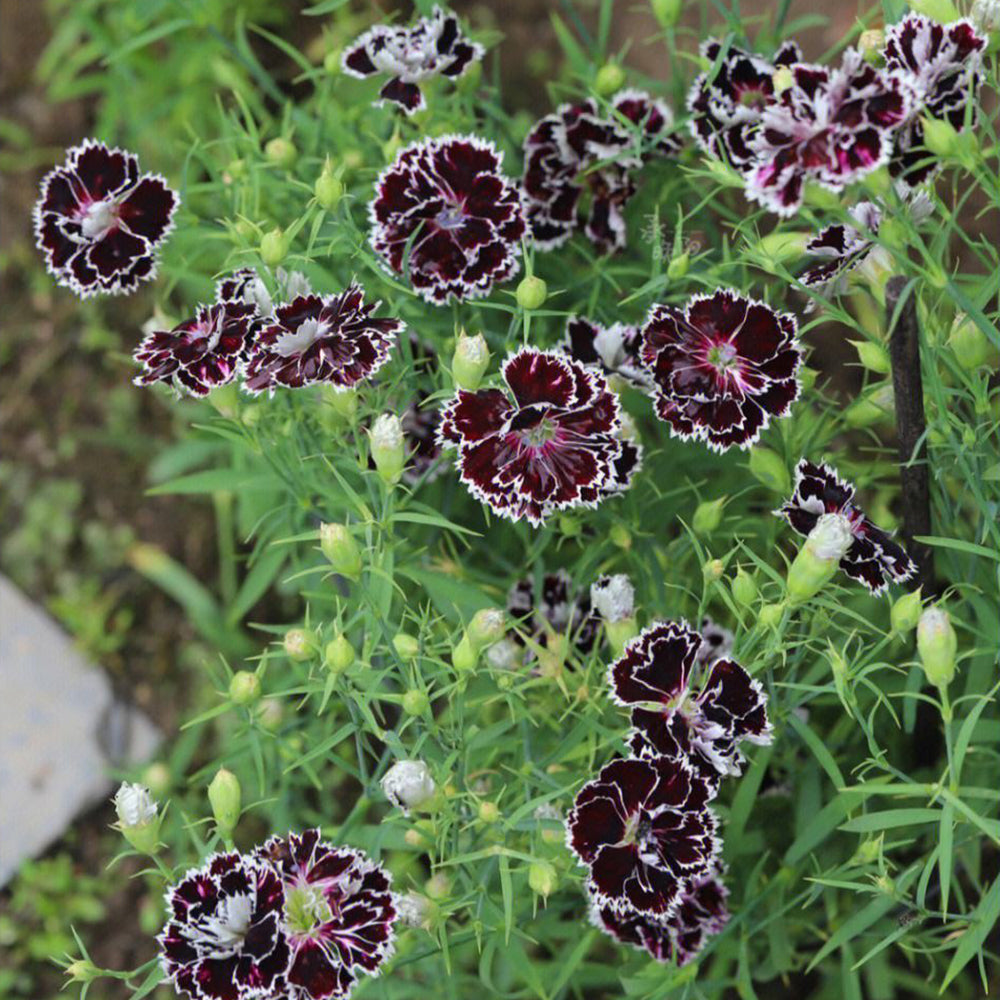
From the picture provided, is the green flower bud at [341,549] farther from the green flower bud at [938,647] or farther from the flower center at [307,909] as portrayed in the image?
the green flower bud at [938,647]

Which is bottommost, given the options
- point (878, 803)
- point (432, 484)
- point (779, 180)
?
point (878, 803)

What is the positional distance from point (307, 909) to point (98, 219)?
0.79 m

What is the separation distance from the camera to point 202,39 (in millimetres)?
2508

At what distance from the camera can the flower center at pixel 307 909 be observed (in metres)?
1.31

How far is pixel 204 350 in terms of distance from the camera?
1409mm

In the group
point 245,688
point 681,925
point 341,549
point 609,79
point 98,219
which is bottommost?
point 681,925

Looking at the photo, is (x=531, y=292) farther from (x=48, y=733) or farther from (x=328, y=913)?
(x=48, y=733)

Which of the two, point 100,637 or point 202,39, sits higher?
point 202,39

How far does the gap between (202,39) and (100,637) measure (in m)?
1.12

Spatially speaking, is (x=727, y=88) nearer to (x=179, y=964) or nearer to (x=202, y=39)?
(x=179, y=964)

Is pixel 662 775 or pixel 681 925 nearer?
pixel 662 775

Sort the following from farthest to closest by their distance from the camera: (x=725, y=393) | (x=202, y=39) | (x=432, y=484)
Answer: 1. (x=202, y=39)
2. (x=432, y=484)
3. (x=725, y=393)

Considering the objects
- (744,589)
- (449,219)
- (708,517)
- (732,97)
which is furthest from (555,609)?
(732,97)

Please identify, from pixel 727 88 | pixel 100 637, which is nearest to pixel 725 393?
pixel 727 88
